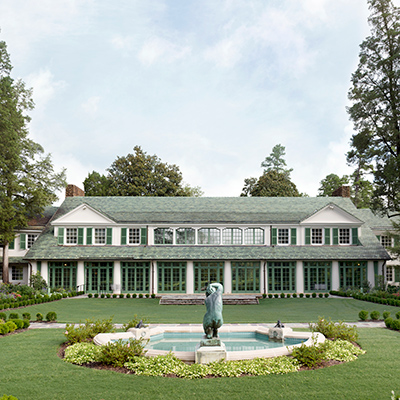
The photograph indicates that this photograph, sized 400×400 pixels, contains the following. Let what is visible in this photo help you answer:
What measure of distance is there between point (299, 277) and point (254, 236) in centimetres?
479

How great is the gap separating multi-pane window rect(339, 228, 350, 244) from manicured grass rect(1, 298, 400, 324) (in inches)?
253

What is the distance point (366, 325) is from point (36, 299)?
18995 mm

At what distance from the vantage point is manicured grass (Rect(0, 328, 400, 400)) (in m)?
8.41

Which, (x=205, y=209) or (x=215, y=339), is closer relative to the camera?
(x=215, y=339)

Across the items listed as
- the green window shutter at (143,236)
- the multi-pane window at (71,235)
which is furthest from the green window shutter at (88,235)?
A: the green window shutter at (143,236)

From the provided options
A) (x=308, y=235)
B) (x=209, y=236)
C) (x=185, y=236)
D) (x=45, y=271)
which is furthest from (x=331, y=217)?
(x=45, y=271)

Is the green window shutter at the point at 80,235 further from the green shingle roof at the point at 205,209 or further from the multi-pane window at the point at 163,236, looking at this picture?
the multi-pane window at the point at 163,236

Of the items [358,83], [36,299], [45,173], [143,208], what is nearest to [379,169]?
[358,83]

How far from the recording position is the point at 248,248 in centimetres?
3136

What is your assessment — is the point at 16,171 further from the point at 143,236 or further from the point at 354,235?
the point at 354,235

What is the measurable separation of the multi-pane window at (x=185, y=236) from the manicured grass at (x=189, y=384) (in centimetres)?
2096

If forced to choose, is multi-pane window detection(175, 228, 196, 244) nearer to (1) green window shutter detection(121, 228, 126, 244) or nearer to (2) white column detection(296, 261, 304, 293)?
(1) green window shutter detection(121, 228, 126, 244)

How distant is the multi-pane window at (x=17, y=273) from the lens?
32.8 metres

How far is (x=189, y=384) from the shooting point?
9000mm
